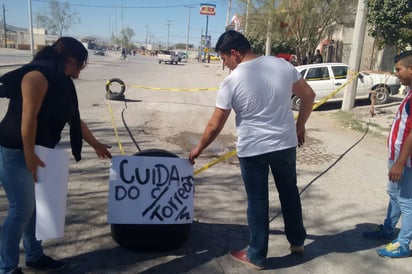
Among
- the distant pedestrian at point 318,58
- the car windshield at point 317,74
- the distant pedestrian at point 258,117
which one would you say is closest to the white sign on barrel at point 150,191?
the distant pedestrian at point 258,117

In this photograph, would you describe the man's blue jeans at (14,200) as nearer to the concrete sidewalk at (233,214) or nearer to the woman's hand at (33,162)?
the woman's hand at (33,162)

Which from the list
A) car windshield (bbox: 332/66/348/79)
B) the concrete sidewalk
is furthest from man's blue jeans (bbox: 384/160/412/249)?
car windshield (bbox: 332/66/348/79)

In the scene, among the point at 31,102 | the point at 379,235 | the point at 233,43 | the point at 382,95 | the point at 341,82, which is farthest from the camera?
the point at 341,82

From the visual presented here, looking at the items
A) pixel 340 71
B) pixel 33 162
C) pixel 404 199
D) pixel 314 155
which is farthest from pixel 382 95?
pixel 33 162

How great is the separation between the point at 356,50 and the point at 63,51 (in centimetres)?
1133

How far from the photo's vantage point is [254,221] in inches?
124

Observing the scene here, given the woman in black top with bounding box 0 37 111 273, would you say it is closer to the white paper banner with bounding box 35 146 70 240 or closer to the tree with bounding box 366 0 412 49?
the white paper banner with bounding box 35 146 70 240

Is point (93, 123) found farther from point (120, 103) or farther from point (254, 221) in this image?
point (254, 221)

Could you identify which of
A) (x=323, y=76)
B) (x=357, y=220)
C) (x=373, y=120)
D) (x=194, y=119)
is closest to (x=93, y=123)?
(x=194, y=119)

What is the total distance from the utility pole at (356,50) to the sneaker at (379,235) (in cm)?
891

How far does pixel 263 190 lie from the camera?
309cm

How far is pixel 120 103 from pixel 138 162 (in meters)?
9.56

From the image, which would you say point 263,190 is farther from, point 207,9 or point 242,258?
point 207,9

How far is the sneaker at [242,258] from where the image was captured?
3.23 meters
